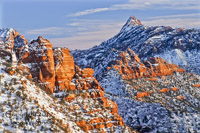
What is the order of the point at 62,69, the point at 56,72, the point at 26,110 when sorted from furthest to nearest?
the point at 62,69 < the point at 56,72 < the point at 26,110

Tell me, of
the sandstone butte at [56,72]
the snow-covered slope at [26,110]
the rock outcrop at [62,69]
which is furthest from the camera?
the rock outcrop at [62,69]

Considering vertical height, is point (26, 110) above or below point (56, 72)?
below

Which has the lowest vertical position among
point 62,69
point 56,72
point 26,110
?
point 26,110

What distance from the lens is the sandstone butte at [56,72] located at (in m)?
122

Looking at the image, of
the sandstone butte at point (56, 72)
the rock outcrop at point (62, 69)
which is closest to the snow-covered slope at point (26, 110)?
the sandstone butte at point (56, 72)

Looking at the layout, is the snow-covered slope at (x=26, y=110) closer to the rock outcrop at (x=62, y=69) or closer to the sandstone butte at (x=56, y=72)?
the sandstone butte at (x=56, y=72)

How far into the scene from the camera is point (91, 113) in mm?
124750

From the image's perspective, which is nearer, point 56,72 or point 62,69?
point 56,72

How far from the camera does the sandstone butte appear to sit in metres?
122

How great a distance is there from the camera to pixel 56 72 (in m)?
131

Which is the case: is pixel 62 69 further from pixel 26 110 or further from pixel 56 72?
pixel 26 110

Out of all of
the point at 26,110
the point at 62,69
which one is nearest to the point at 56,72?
the point at 62,69

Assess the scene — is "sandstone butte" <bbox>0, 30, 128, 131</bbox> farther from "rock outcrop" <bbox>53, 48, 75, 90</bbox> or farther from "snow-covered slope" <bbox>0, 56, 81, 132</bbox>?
"snow-covered slope" <bbox>0, 56, 81, 132</bbox>

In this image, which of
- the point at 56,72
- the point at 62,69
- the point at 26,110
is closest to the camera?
the point at 26,110
